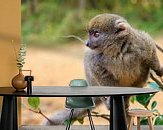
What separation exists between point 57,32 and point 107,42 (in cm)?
70

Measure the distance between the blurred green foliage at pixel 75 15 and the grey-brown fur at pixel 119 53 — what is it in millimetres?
198

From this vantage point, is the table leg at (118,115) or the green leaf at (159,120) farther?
the green leaf at (159,120)

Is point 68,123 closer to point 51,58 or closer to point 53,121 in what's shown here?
point 53,121

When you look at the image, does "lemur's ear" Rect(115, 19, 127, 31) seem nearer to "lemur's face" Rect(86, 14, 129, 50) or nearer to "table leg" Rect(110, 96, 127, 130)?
"lemur's face" Rect(86, 14, 129, 50)

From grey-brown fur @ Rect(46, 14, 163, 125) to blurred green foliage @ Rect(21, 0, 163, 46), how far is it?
0.65 ft

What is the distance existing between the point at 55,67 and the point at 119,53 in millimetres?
852

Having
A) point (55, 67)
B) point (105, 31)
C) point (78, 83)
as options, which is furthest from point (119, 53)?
point (55, 67)

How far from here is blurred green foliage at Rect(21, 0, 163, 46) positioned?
5492 mm

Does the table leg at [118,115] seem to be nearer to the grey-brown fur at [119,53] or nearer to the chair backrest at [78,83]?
the chair backrest at [78,83]

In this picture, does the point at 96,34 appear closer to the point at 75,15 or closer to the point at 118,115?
the point at 75,15

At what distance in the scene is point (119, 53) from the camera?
5.17 metres

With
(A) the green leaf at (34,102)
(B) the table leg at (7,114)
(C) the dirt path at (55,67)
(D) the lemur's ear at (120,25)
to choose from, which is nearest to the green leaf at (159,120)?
(C) the dirt path at (55,67)

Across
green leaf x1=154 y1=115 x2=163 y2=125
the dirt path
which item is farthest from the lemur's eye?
green leaf x1=154 y1=115 x2=163 y2=125

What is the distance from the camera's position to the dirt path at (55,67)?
5.52 metres
